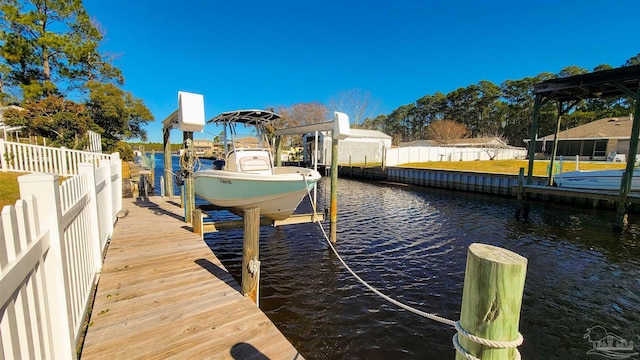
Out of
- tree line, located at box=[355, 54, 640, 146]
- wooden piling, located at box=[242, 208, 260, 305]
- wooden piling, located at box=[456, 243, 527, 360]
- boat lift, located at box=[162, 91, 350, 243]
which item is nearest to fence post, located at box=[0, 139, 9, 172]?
boat lift, located at box=[162, 91, 350, 243]

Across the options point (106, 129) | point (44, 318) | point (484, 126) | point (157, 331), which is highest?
point (484, 126)

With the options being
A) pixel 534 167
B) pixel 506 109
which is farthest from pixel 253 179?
pixel 506 109

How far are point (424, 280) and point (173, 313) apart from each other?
5044mm

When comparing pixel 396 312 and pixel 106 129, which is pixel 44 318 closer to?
pixel 396 312

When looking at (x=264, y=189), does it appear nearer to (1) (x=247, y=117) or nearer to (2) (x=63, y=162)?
(1) (x=247, y=117)

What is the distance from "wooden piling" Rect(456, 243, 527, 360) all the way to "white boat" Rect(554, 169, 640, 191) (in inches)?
601

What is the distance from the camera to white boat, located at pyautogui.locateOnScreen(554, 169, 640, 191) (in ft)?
38.3

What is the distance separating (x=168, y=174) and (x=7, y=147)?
237 inches

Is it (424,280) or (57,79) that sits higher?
(57,79)

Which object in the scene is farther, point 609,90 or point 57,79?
point 57,79

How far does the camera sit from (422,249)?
8.12m

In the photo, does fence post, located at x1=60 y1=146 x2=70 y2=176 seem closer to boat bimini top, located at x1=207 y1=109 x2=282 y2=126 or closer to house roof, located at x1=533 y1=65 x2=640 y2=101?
boat bimini top, located at x1=207 y1=109 x2=282 y2=126

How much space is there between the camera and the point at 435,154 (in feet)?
113

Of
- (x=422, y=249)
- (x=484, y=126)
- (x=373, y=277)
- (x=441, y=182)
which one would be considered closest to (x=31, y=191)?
(x=373, y=277)
